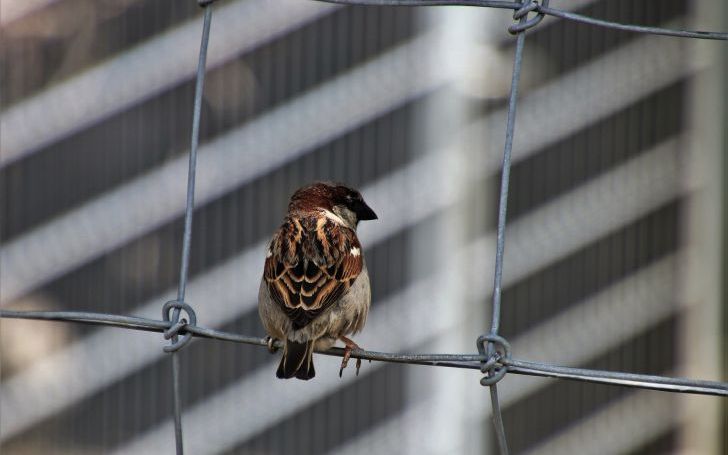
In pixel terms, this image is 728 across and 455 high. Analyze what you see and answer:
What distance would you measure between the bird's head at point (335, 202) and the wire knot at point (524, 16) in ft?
4.28

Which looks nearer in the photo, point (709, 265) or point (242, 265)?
point (242, 265)

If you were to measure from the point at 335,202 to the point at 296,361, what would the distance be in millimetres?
796

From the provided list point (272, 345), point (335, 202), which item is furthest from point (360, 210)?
point (272, 345)

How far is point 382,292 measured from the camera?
18.6 ft

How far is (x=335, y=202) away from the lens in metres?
3.42

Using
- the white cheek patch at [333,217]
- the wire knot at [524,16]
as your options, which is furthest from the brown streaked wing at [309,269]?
the wire knot at [524,16]

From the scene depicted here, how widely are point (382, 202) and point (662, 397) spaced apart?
6.71 feet

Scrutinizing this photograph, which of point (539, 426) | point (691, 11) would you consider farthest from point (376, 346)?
point (691, 11)

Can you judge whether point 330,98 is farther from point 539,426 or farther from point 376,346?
point 539,426

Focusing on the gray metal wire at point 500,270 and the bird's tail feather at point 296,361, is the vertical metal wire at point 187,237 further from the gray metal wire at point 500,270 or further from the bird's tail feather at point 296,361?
the gray metal wire at point 500,270

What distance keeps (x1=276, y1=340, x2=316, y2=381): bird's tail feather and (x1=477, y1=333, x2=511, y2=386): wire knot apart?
0.74 m

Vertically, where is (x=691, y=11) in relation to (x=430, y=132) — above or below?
above

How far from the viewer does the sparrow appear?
2775mm

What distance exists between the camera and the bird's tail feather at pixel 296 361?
2.70 m
